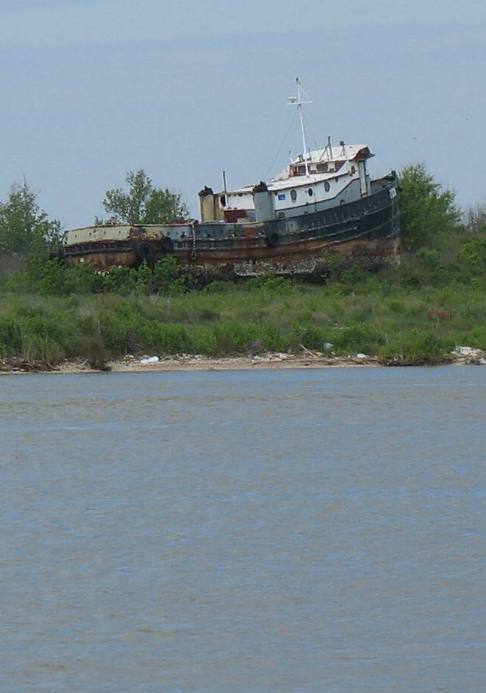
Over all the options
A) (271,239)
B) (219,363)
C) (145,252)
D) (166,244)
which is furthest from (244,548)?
(271,239)

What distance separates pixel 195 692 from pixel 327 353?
102ft

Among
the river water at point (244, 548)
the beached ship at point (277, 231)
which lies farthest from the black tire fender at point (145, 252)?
the river water at point (244, 548)

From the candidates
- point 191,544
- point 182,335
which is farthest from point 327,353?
point 191,544

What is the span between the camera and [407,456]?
2652 cm

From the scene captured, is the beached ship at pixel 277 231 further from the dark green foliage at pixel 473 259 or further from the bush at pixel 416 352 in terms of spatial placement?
the bush at pixel 416 352

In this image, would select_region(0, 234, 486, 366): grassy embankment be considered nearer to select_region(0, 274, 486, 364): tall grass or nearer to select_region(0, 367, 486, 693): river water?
select_region(0, 274, 486, 364): tall grass

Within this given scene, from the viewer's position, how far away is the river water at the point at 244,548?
46.1ft

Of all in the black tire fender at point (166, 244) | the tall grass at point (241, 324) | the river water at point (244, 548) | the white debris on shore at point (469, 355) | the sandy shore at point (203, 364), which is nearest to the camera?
the river water at point (244, 548)

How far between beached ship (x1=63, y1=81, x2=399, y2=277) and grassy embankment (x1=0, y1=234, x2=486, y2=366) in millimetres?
849

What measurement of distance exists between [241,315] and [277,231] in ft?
31.3

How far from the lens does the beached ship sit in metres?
56.6

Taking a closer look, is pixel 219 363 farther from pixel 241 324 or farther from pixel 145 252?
pixel 145 252

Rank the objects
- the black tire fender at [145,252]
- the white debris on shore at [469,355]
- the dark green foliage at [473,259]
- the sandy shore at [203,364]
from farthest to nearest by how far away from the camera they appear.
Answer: the dark green foliage at [473,259], the black tire fender at [145,252], the white debris on shore at [469,355], the sandy shore at [203,364]

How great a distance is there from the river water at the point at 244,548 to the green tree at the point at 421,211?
32.3m
